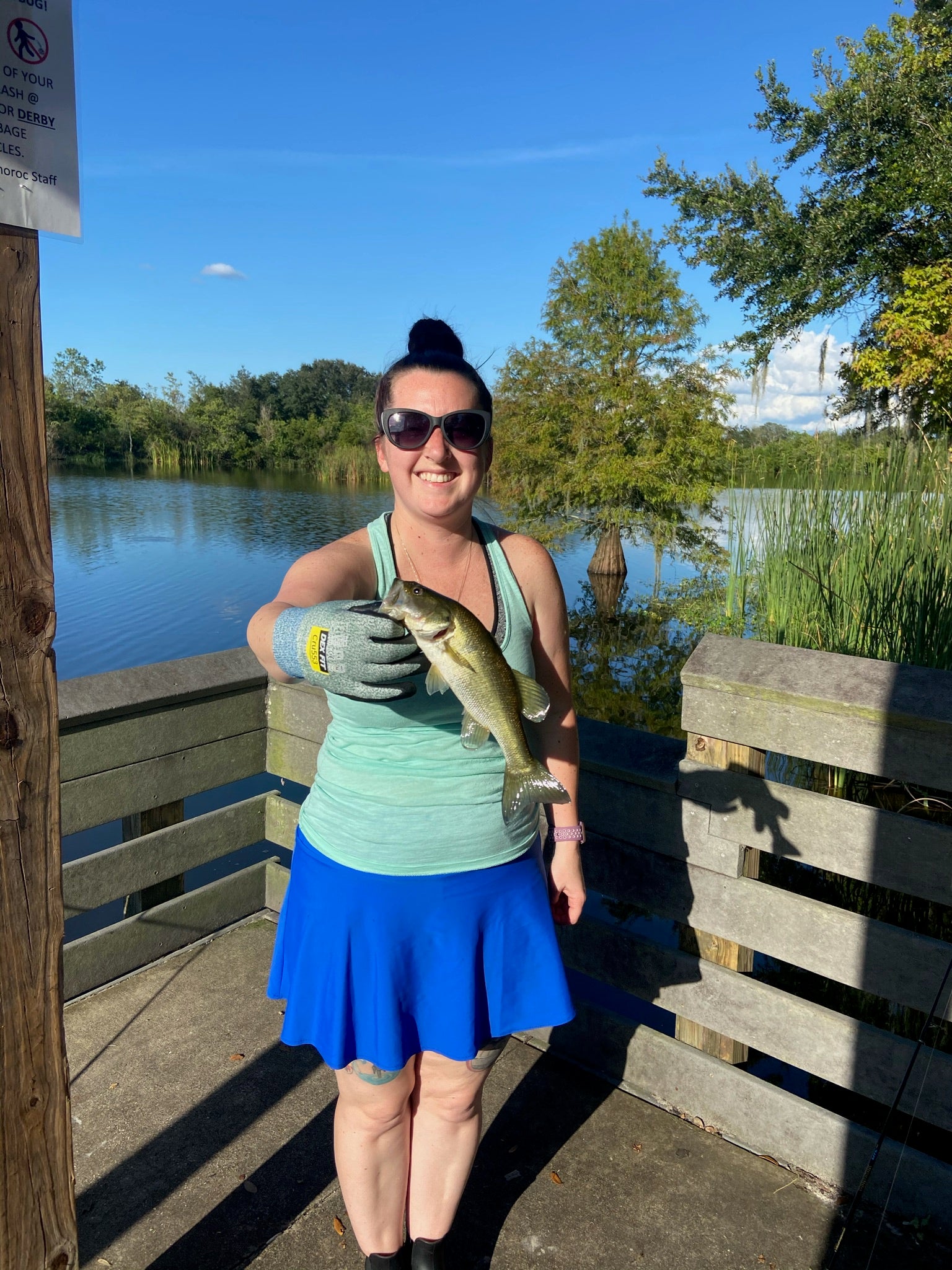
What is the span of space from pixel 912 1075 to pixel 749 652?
1243 millimetres

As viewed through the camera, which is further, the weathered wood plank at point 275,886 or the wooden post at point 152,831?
the weathered wood plank at point 275,886

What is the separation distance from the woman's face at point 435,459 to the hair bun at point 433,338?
0.16 m

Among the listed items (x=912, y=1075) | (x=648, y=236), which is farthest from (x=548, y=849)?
(x=648, y=236)

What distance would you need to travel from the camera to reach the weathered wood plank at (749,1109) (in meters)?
2.36

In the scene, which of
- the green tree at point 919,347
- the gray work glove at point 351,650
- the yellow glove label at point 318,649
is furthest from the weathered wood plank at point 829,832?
the green tree at point 919,347

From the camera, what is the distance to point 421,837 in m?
1.96

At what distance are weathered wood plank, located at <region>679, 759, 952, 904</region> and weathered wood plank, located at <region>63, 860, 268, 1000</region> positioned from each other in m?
2.19

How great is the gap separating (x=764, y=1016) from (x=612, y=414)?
26576 mm

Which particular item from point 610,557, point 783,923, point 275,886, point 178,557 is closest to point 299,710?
point 275,886

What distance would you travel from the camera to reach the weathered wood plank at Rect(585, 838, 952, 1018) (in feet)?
7.55

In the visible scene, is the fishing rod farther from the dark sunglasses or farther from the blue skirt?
the dark sunglasses

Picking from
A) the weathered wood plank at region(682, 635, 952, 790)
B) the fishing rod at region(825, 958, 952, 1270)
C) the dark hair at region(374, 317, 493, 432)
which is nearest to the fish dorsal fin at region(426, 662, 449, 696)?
the dark hair at region(374, 317, 493, 432)

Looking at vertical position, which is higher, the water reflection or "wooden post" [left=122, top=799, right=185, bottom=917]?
"wooden post" [left=122, top=799, right=185, bottom=917]

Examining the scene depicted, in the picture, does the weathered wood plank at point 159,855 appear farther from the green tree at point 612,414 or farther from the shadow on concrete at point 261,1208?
the green tree at point 612,414
